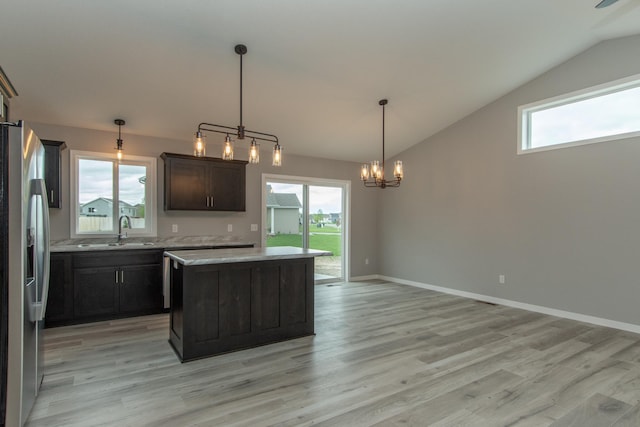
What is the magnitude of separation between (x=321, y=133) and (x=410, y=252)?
110 inches

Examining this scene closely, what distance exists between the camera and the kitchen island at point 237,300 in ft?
9.88

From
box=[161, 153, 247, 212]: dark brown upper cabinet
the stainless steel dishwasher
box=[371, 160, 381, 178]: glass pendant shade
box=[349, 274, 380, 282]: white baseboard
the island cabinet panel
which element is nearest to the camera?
the island cabinet panel

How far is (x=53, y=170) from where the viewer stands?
4.14 metres

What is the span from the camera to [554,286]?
14.7 ft

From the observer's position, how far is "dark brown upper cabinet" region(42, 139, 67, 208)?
162 inches

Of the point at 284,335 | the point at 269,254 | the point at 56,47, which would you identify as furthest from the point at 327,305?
the point at 56,47

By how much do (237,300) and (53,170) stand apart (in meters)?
2.92

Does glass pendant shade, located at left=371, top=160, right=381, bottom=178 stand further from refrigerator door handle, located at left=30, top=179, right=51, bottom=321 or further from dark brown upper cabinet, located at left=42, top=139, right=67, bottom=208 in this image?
dark brown upper cabinet, located at left=42, top=139, right=67, bottom=208

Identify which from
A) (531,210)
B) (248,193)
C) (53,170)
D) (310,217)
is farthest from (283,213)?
(531,210)

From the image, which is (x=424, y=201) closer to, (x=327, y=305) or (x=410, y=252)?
(x=410, y=252)

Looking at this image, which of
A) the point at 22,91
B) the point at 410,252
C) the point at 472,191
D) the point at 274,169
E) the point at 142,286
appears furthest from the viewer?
the point at 410,252

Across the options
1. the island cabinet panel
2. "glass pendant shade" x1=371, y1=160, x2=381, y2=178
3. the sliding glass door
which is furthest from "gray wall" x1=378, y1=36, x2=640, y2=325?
the island cabinet panel

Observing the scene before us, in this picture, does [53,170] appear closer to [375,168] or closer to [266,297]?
[266,297]

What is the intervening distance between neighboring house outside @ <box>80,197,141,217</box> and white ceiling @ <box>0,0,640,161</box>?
3.27 feet
